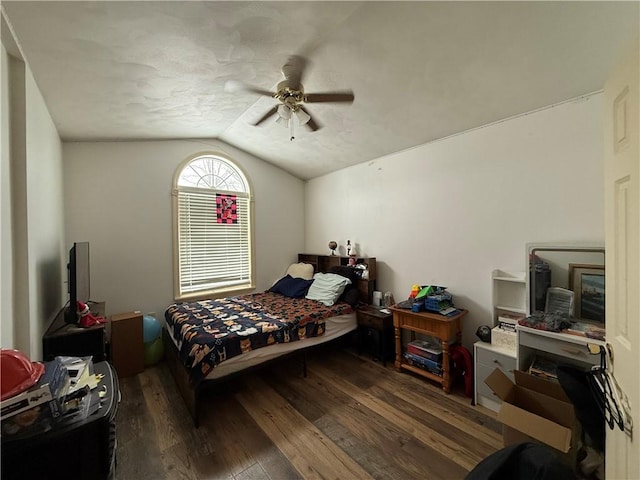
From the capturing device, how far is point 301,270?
4266 mm

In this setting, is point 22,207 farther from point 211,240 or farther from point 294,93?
point 211,240

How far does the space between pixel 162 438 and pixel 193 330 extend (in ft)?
2.61

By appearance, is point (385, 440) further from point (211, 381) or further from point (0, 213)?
point (0, 213)

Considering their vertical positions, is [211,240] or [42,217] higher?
[42,217]

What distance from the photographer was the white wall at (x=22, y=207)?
151cm

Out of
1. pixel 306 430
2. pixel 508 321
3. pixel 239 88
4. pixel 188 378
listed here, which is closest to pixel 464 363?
pixel 508 321

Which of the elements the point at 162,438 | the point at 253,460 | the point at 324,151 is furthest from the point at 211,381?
the point at 324,151

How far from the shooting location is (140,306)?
3330 mm

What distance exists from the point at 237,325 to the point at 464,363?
86.5 inches

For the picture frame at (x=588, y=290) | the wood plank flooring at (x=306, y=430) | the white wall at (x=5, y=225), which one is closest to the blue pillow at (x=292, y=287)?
the wood plank flooring at (x=306, y=430)

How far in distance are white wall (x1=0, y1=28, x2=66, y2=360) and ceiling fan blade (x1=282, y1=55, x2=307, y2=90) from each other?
1.54 m

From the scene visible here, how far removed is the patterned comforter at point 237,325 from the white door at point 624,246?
7.12 feet

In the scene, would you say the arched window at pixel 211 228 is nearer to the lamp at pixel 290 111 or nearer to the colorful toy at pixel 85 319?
the colorful toy at pixel 85 319

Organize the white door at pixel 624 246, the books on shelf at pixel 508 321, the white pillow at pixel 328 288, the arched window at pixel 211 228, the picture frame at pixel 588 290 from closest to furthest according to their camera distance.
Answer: the white door at pixel 624 246 < the picture frame at pixel 588 290 < the books on shelf at pixel 508 321 < the white pillow at pixel 328 288 < the arched window at pixel 211 228
